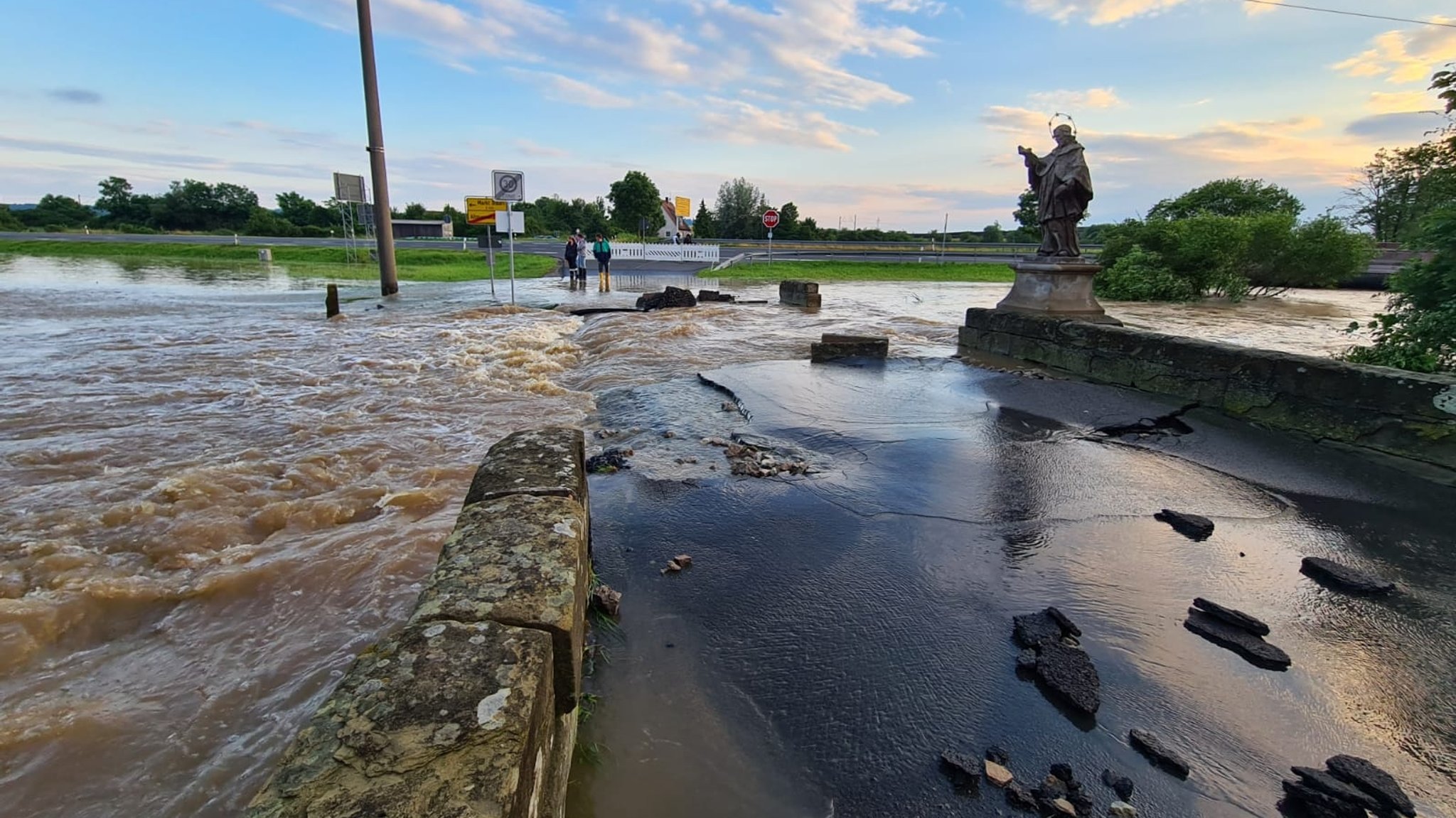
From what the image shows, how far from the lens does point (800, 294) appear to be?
17094 millimetres

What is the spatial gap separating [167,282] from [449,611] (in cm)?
2598

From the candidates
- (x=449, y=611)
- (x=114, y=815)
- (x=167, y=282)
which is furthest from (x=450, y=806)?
(x=167, y=282)

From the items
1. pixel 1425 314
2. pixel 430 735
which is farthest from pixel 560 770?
pixel 1425 314

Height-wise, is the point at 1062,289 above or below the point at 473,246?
below

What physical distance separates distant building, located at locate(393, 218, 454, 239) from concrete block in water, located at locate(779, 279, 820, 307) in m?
46.4

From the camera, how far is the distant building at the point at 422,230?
5559 centimetres

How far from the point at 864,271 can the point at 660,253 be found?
11.9 meters

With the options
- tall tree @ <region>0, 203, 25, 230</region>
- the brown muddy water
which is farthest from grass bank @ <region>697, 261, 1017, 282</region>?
tall tree @ <region>0, 203, 25, 230</region>

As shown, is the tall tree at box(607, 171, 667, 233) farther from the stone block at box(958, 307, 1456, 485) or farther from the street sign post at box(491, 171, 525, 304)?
the stone block at box(958, 307, 1456, 485)

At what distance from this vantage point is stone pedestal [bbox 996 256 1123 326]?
10.1 metres

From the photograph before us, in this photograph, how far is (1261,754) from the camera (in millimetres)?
2328

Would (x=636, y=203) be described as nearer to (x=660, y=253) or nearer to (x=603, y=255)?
(x=660, y=253)

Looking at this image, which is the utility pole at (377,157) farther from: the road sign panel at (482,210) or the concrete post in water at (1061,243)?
the concrete post in water at (1061,243)

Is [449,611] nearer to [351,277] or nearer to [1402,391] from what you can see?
[1402,391]
